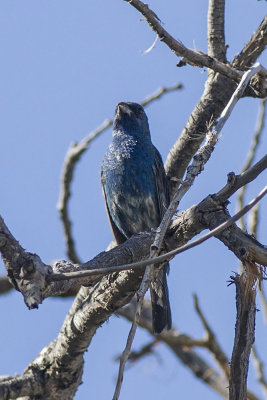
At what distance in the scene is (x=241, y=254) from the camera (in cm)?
324

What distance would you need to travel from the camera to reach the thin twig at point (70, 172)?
5280 millimetres

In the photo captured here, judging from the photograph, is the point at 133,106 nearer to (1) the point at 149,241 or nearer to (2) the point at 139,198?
(2) the point at 139,198

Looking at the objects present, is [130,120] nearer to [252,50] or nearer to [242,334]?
[252,50]

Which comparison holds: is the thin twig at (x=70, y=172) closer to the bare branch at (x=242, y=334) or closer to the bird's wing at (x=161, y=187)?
the bird's wing at (x=161, y=187)

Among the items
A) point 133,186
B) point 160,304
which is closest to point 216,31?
point 133,186

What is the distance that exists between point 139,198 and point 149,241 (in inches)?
91.9

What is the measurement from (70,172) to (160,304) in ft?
4.28

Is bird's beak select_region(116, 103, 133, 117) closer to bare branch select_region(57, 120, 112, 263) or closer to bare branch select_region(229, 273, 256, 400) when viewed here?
bare branch select_region(57, 120, 112, 263)

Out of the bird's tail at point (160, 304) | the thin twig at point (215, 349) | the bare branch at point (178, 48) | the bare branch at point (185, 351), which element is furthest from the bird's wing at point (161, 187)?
the bare branch at point (178, 48)

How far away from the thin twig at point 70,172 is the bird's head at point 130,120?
3.99 ft

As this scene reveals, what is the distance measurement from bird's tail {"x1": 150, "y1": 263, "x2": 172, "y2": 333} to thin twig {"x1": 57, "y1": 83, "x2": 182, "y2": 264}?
69 cm

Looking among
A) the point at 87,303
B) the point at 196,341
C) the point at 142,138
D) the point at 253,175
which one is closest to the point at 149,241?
the point at 87,303

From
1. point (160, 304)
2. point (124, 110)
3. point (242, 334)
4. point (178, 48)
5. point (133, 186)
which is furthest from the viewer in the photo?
point (124, 110)

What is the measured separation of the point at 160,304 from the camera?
18.7ft
